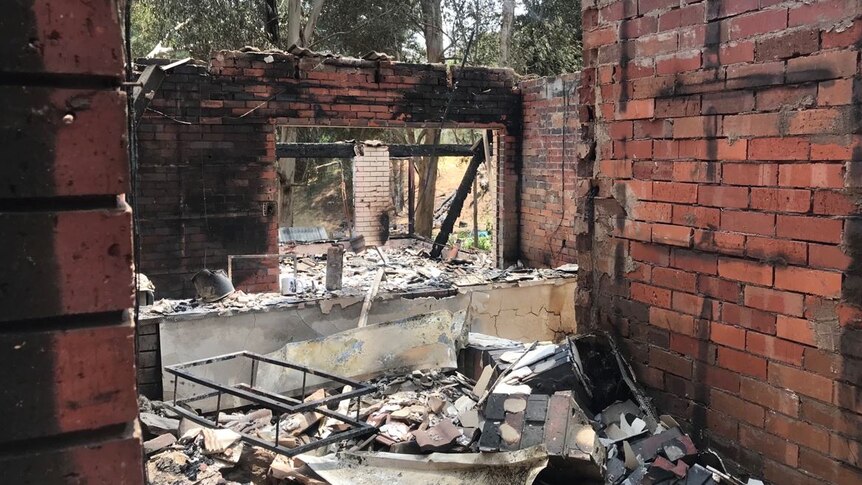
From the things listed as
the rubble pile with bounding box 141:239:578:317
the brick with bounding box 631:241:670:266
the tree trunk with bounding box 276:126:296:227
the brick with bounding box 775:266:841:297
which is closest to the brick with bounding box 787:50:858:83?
the brick with bounding box 775:266:841:297

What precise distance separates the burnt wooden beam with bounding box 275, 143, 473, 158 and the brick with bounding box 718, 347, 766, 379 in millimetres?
7044

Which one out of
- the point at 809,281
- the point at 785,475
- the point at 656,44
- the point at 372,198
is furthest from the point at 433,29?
the point at 785,475

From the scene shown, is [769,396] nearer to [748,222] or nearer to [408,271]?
[748,222]

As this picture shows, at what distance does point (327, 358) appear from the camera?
510cm

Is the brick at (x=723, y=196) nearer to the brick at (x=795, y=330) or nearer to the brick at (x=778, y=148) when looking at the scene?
the brick at (x=778, y=148)

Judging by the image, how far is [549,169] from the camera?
891 centimetres

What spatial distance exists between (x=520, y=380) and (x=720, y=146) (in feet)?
5.18

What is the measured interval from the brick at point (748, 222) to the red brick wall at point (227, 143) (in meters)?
6.10

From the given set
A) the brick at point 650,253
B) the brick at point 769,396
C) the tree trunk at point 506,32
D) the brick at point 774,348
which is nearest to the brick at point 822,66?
the brick at point 650,253

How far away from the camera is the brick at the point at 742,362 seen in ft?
9.05

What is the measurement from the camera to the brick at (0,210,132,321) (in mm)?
1056

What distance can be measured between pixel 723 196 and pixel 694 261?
333 mm

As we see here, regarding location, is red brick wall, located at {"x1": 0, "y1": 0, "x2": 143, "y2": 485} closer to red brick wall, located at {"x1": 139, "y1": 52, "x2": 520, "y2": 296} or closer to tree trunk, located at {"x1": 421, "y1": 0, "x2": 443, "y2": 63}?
red brick wall, located at {"x1": 139, "y1": 52, "x2": 520, "y2": 296}

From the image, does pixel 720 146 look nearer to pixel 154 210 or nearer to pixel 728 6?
pixel 728 6
